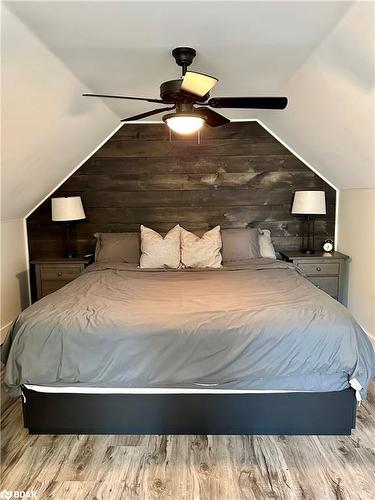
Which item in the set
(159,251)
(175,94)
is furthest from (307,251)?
(175,94)

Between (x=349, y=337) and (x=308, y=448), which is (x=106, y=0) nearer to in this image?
(x=349, y=337)

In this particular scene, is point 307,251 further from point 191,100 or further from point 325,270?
point 191,100

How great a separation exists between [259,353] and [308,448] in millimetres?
594

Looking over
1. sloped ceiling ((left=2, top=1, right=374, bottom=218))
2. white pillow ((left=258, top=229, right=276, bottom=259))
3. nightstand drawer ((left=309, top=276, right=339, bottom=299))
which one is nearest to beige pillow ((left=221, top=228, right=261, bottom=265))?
white pillow ((left=258, top=229, right=276, bottom=259))

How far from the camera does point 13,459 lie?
6.58 feet

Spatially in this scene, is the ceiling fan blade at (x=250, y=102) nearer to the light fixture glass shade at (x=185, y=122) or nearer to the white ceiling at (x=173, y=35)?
the light fixture glass shade at (x=185, y=122)

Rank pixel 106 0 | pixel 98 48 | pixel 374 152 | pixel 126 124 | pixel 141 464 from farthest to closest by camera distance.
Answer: pixel 126 124 → pixel 374 152 → pixel 98 48 → pixel 141 464 → pixel 106 0

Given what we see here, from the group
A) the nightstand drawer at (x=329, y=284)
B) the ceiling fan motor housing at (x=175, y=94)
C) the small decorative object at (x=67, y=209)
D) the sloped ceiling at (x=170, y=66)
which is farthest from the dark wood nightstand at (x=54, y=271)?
the nightstand drawer at (x=329, y=284)

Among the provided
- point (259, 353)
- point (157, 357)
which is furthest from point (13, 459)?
point (259, 353)

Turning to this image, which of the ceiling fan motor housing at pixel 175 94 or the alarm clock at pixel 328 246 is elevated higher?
the ceiling fan motor housing at pixel 175 94

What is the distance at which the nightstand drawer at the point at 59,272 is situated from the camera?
3.88 metres

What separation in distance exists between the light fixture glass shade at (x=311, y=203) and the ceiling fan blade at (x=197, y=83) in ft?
6.72

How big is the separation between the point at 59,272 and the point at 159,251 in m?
1.10

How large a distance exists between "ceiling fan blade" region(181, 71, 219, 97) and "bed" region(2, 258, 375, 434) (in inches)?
49.4
